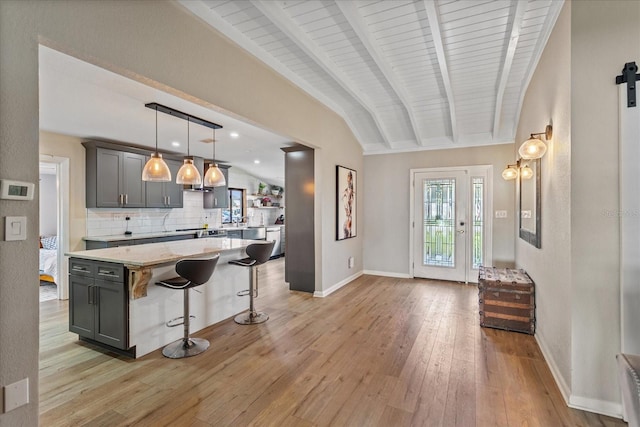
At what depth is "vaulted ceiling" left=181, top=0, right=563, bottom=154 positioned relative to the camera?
96.0 inches

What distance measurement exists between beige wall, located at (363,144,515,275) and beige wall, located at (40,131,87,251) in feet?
15.7

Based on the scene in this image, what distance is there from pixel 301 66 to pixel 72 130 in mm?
3425

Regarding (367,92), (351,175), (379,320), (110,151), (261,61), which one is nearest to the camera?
(261,61)

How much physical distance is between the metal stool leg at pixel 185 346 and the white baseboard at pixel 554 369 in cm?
289

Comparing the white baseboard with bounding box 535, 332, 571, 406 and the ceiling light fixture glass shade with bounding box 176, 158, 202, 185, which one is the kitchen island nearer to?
the ceiling light fixture glass shade with bounding box 176, 158, 202, 185

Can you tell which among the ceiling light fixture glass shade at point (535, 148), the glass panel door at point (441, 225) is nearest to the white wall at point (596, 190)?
the ceiling light fixture glass shade at point (535, 148)

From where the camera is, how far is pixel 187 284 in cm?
283

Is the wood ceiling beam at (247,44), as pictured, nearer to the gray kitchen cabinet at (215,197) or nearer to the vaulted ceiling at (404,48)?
the vaulted ceiling at (404,48)

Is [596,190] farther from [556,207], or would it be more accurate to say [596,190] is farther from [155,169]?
[155,169]

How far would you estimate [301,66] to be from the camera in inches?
135

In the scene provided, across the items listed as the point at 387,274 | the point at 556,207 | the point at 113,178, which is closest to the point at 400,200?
the point at 387,274

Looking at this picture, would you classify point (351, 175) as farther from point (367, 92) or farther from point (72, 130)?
point (72, 130)

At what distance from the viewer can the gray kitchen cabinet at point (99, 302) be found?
2.71m

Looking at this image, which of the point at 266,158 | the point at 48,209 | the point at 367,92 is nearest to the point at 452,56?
the point at 367,92
